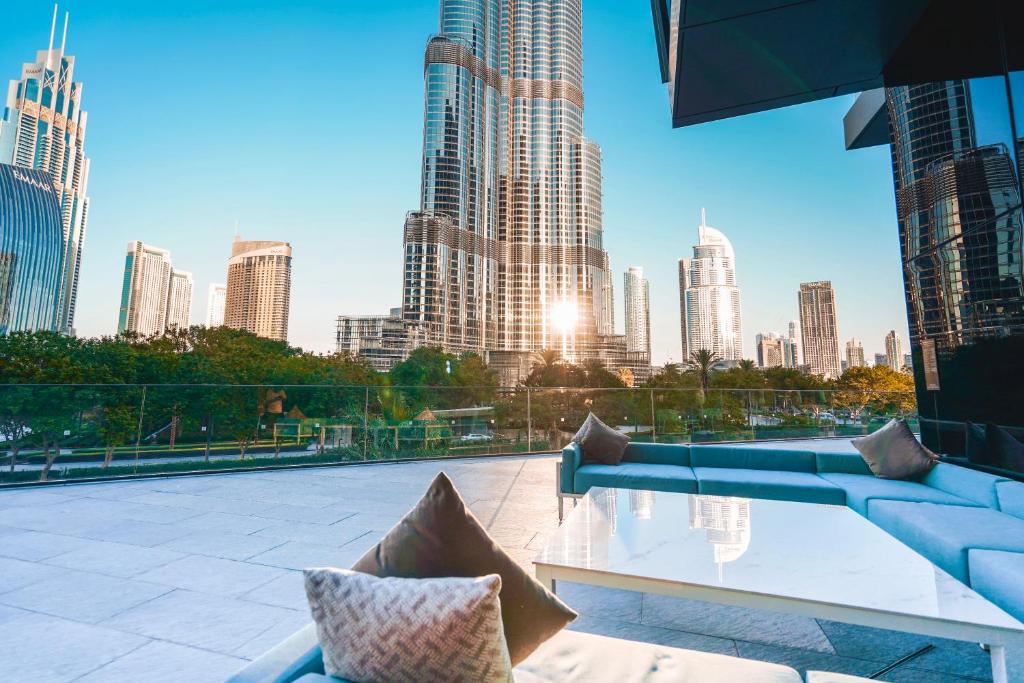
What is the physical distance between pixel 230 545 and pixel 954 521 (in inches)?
153

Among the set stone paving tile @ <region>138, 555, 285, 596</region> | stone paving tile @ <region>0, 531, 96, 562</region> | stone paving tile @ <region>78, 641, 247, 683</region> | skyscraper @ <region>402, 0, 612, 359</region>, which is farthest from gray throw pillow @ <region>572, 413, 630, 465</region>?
skyscraper @ <region>402, 0, 612, 359</region>

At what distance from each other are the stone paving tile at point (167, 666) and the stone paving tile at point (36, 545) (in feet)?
5.33

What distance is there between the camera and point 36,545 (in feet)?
9.62

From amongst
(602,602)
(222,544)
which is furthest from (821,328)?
(222,544)

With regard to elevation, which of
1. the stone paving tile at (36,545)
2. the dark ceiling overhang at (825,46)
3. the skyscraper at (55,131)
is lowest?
the stone paving tile at (36,545)

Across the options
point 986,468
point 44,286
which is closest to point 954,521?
point 986,468

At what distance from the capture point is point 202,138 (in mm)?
25359

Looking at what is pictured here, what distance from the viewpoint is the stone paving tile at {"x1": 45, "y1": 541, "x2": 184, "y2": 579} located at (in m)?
2.54

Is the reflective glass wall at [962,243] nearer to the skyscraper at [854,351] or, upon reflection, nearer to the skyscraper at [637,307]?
the skyscraper at [854,351]

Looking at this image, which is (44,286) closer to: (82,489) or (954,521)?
(82,489)

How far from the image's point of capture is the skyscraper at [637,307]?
125562 mm

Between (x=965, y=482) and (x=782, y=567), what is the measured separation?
207 centimetres

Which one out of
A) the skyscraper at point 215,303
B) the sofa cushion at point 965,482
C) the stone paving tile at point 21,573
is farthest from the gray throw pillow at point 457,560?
the skyscraper at point 215,303

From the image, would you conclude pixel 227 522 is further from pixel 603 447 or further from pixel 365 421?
pixel 365 421
